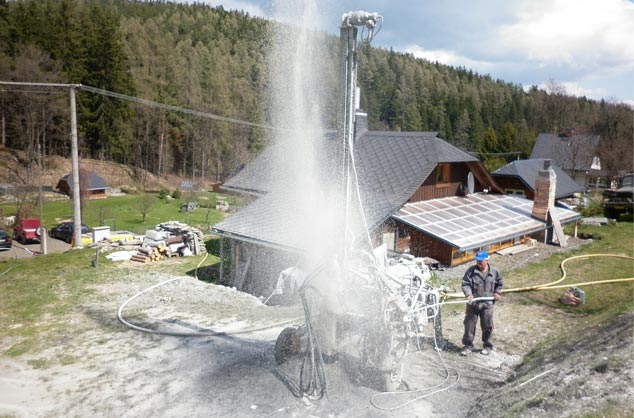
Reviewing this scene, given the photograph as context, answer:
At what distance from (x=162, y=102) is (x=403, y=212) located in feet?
163

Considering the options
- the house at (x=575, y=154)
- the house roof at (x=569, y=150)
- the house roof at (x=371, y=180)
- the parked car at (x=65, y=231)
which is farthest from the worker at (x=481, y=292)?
the house roof at (x=569, y=150)

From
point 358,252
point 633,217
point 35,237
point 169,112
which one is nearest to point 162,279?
point 358,252

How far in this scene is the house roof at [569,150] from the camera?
54.6m

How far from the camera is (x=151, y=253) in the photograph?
62.7 ft

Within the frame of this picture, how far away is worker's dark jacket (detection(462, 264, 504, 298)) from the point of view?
848 cm

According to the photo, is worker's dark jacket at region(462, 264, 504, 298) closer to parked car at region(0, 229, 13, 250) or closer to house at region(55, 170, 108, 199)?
parked car at region(0, 229, 13, 250)

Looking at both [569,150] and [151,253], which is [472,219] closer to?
[151,253]

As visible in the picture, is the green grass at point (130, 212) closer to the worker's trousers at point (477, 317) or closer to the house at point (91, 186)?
the house at point (91, 186)

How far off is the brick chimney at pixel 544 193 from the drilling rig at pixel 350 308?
56.9 feet

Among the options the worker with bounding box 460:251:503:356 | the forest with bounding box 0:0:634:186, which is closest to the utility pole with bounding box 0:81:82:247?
the worker with bounding box 460:251:503:356

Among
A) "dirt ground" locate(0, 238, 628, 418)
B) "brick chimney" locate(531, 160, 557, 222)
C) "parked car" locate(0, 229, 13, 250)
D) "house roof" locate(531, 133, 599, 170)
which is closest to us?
"dirt ground" locate(0, 238, 628, 418)

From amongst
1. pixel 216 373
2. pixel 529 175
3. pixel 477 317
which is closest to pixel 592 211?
pixel 529 175

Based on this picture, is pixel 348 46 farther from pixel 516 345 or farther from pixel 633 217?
pixel 633 217

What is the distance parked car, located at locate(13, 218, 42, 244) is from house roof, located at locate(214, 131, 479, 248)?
44.9ft
